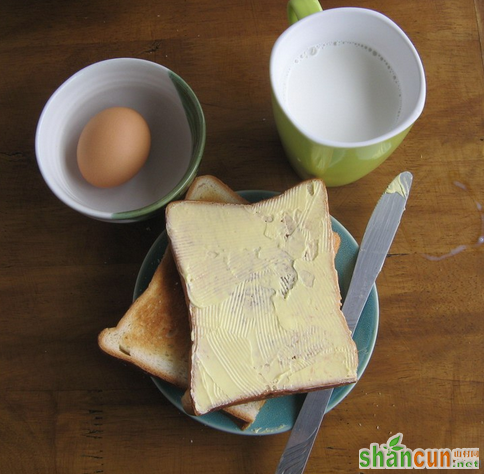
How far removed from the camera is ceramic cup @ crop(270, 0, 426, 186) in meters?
0.78

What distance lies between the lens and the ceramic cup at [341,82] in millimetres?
783

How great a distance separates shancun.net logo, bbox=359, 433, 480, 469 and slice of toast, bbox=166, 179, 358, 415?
0.19 metres

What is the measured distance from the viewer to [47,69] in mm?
1003

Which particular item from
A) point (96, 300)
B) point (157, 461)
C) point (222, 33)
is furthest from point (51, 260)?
point (222, 33)

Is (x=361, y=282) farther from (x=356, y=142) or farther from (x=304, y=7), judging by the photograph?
(x=304, y=7)

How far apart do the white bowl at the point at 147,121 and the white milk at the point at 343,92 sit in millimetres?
167

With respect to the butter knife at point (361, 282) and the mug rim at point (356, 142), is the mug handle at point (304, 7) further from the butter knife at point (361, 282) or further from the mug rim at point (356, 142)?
the butter knife at point (361, 282)

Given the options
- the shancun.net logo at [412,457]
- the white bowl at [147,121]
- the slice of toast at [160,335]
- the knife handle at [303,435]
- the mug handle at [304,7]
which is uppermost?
the mug handle at [304,7]

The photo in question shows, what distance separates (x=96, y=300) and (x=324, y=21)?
1.97ft

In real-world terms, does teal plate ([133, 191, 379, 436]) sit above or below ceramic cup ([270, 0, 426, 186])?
below

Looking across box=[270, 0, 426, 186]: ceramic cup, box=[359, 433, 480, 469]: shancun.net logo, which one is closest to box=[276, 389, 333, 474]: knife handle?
box=[359, 433, 480, 469]: shancun.net logo

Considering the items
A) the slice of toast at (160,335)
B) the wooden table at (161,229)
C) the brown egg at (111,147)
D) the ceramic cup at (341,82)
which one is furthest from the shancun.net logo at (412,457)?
the brown egg at (111,147)

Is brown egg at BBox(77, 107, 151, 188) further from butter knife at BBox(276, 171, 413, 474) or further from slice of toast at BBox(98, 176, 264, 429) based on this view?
butter knife at BBox(276, 171, 413, 474)

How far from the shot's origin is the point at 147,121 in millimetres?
946
